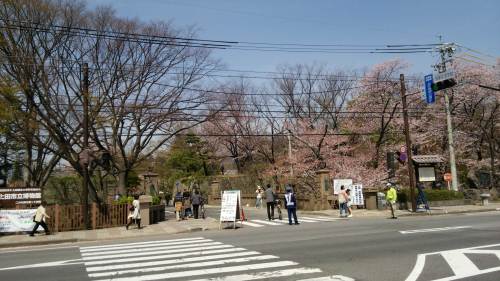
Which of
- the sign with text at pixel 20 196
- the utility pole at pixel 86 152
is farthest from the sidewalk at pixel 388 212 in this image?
the sign with text at pixel 20 196

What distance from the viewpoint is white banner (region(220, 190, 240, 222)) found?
68.8ft

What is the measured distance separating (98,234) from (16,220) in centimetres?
410

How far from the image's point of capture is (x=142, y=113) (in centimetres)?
2748

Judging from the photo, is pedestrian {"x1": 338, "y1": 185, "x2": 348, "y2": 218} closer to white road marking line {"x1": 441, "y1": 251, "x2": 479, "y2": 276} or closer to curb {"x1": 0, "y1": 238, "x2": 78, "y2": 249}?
curb {"x1": 0, "y1": 238, "x2": 78, "y2": 249}

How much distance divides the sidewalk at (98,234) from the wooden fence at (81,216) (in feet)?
2.04

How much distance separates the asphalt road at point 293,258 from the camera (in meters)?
9.27

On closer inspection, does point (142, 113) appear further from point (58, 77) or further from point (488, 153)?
point (488, 153)

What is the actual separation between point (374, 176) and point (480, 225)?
20171 millimetres

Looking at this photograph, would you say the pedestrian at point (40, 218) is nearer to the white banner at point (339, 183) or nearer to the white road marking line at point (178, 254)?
the white road marking line at point (178, 254)

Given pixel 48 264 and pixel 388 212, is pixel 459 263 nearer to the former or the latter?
pixel 48 264

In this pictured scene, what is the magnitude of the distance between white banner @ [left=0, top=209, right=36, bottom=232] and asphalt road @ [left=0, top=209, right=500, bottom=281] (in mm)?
7307

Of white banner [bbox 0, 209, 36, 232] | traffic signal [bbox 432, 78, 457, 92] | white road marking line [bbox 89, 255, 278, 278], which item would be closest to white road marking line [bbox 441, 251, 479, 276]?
white road marking line [bbox 89, 255, 278, 278]

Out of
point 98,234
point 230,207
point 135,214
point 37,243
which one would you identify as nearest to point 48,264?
point 37,243

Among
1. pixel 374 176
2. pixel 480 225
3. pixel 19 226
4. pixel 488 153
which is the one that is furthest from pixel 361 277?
pixel 488 153
